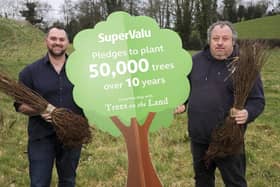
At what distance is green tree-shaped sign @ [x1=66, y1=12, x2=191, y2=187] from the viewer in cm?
327

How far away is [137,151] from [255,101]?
104cm

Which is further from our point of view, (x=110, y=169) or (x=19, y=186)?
(x=110, y=169)

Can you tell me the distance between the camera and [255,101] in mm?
3557

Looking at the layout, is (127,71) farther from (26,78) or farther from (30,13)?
(30,13)

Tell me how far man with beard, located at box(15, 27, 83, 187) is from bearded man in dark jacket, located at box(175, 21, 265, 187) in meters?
1.01

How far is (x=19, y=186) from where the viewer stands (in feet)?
16.5

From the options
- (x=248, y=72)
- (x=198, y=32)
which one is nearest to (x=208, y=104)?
(x=248, y=72)

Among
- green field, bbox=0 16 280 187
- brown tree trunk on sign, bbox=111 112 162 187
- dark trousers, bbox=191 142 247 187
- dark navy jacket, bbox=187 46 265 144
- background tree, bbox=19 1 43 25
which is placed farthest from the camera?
background tree, bbox=19 1 43 25

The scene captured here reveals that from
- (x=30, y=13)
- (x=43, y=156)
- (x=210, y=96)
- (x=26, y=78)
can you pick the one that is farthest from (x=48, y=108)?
(x=30, y=13)

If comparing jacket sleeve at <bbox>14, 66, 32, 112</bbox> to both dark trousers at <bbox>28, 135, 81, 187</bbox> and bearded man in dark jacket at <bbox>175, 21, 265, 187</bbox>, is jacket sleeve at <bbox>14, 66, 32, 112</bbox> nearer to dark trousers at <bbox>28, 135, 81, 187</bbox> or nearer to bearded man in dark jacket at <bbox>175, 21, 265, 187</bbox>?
dark trousers at <bbox>28, 135, 81, 187</bbox>

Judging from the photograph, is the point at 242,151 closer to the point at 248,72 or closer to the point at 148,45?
the point at 248,72

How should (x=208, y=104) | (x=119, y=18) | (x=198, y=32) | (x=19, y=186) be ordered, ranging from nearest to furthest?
(x=119, y=18) → (x=208, y=104) → (x=19, y=186) → (x=198, y=32)

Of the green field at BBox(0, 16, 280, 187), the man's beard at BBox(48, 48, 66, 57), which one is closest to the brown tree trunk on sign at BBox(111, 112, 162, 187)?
the man's beard at BBox(48, 48, 66, 57)

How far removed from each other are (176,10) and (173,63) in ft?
116
